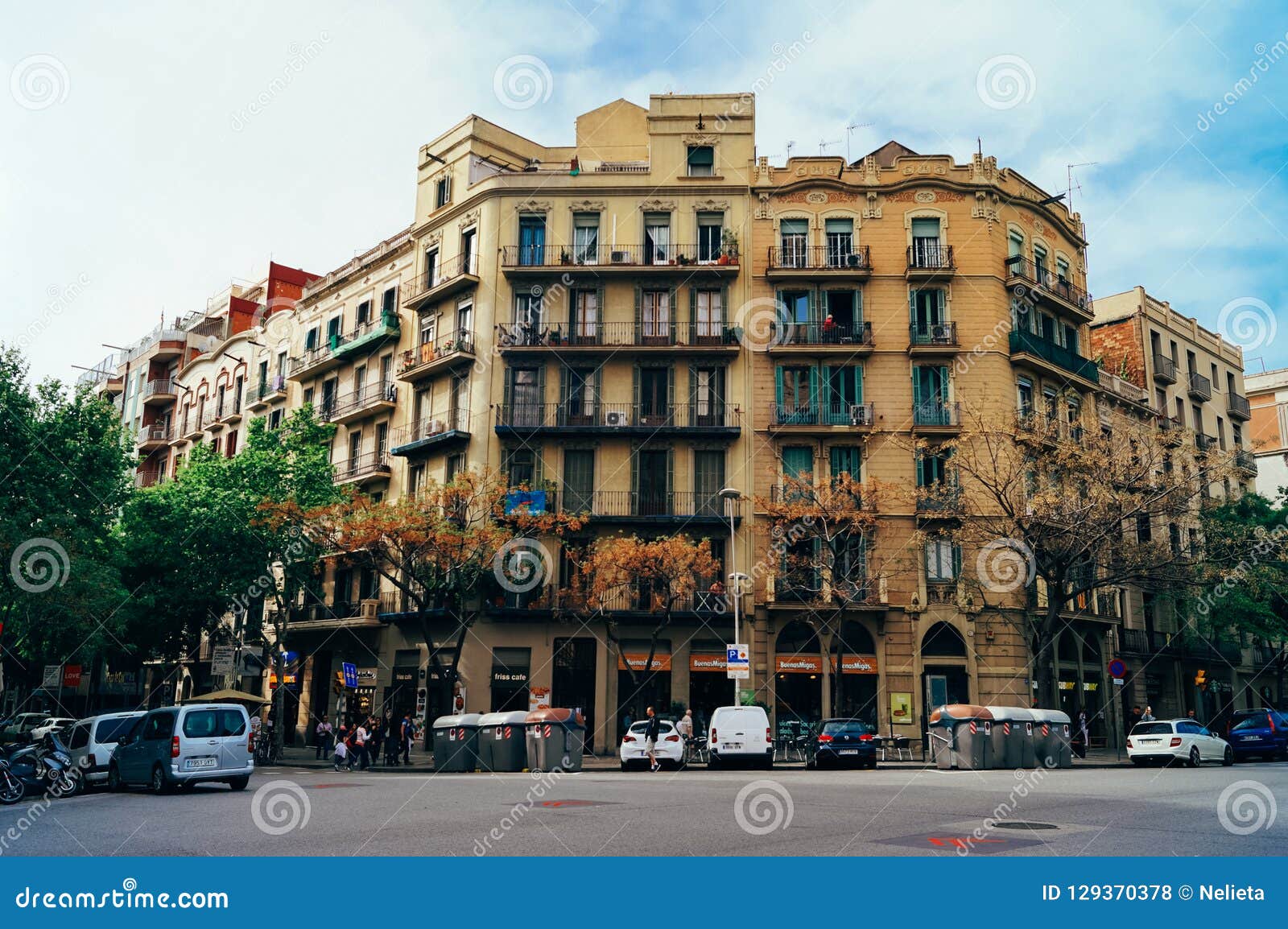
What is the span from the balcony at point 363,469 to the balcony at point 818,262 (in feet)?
57.9

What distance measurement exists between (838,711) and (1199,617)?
2150cm

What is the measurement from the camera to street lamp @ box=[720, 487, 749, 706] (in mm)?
33094

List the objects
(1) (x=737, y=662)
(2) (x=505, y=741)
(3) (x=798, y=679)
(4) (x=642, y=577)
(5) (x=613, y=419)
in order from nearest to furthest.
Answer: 1. (2) (x=505, y=741)
2. (1) (x=737, y=662)
3. (4) (x=642, y=577)
4. (3) (x=798, y=679)
5. (5) (x=613, y=419)

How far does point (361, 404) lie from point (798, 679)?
72.5ft

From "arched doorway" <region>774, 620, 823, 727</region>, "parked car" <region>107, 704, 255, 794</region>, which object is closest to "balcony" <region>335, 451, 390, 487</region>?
"arched doorway" <region>774, 620, 823, 727</region>

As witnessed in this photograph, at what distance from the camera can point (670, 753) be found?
1123 inches

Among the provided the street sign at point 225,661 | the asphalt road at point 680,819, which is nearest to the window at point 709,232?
the street sign at point 225,661

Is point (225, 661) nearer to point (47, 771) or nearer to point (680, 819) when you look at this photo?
point (47, 771)

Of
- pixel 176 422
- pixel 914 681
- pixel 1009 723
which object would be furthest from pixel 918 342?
pixel 176 422

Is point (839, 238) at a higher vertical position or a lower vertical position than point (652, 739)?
higher

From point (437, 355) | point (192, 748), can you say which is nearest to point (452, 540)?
point (437, 355)

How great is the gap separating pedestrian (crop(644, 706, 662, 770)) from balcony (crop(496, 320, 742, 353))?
16.1 meters

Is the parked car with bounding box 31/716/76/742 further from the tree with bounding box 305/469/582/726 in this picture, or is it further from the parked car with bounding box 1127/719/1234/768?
the parked car with bounding box 1127/719/1234/768

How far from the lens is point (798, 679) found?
38625 mm
